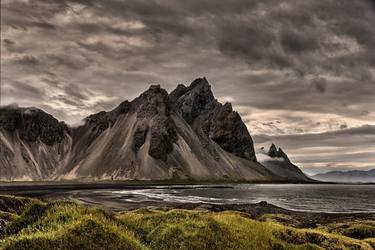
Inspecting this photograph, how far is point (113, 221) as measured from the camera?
12.1 metres

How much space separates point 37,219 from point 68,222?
56.7 inches

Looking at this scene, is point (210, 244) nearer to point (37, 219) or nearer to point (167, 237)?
point (167, 237)

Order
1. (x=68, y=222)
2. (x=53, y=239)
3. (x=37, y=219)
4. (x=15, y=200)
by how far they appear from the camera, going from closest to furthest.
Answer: (x=53, y=239) < (x=68, y=222) < (x=37, y=219) < (x=15, y=200)

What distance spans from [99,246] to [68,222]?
1.55 meters

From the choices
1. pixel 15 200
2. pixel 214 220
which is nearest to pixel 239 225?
pixel 214 220

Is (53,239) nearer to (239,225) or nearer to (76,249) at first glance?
(76,249)

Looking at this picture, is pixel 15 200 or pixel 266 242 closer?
pixel 266 242

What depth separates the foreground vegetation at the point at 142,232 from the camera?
31.7ft

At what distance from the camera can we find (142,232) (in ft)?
43.5

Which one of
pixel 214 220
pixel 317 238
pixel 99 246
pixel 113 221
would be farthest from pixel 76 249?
pixel 317 238

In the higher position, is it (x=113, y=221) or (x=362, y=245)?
(x=113, y=221)

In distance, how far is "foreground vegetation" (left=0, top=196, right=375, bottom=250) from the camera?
9.65m

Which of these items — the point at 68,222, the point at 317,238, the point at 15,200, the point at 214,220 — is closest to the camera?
the point at 68,222

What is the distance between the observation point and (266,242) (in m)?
13.1
